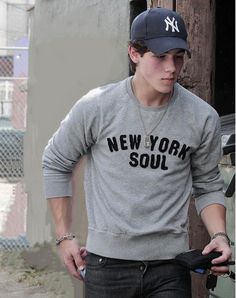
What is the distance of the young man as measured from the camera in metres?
2.54

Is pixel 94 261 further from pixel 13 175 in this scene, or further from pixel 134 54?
pixel 13 175

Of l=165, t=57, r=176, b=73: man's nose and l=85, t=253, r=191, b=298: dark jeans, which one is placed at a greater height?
l=165, t=57, r=176, b=73: man's nose

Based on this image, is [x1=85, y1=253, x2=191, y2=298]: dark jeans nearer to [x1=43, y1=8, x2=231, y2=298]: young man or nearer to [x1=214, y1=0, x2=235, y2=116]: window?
[x1=43, y1=8, x2=231, y2=298]: young man

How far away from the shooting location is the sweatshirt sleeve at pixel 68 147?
8.57 feet

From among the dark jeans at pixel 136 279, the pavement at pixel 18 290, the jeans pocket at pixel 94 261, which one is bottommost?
the pavement at pixel 18 290

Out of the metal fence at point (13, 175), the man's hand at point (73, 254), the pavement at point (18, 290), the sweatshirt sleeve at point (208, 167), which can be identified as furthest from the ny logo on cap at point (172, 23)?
the metal fence at point (13, 175)

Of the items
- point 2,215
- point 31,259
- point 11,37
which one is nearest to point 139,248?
point 31,259

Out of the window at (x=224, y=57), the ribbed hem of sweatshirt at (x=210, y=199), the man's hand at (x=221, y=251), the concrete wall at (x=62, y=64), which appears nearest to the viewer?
the man's hand at (x=221, y=251)

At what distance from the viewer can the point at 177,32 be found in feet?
8.36

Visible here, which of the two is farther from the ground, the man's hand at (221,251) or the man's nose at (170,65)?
the man's nose at (170,65)

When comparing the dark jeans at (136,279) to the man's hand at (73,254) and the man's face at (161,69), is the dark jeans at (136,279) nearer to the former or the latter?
the man's hand at (73,254)

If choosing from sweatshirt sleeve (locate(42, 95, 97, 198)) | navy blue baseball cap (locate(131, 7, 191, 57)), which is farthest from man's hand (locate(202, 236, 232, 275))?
navy blue baseball cap (locate(131, 7, 191, 57))

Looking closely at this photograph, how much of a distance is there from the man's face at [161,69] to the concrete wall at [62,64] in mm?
2527

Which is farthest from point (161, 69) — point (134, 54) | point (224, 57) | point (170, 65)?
point (224, 57)
